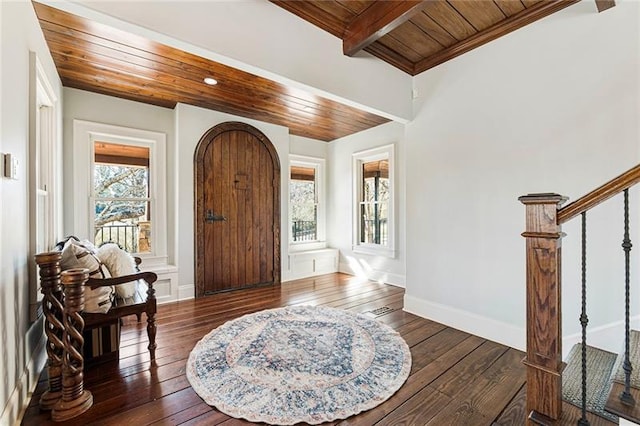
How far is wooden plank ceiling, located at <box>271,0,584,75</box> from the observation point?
2.14 metres

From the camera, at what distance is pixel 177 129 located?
369cm

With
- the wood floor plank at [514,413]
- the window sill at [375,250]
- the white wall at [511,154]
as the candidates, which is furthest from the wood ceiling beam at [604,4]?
the window sill at [375,250]

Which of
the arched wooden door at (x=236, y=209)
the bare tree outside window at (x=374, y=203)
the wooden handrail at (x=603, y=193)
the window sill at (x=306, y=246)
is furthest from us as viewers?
the window sill at (x=306, y=246)

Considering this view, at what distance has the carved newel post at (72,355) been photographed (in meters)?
1.59

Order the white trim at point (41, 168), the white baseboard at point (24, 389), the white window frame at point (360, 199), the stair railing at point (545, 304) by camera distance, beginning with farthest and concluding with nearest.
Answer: the white window frame at point (360, 199)
the white trim at point (41, 168)
the white baseboard at point (24, 389)
the stair railing at point (545, 304)

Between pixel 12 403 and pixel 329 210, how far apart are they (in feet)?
14.9

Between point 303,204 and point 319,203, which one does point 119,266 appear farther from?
point 319,203

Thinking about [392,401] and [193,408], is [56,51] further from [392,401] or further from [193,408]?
[392,401]

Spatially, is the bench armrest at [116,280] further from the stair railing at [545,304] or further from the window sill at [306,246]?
the window sill at [306,246]

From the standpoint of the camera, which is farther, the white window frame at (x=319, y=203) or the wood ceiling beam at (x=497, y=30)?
the white window frame at (x=319, y=203)

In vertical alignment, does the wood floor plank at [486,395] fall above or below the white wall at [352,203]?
below

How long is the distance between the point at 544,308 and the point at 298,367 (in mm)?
1537

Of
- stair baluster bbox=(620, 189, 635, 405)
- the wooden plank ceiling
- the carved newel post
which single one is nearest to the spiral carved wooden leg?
the carved newel post

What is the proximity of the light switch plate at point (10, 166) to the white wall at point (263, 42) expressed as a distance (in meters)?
0.82
